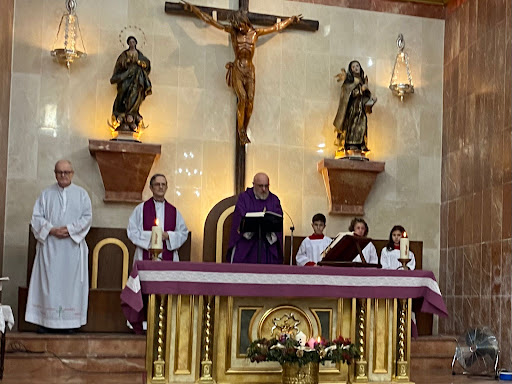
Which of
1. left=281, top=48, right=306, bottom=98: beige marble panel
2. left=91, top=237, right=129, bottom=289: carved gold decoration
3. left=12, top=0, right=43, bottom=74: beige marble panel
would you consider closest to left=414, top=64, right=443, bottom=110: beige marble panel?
left=281, top=48, right=306, bottom=98: beige marble panel

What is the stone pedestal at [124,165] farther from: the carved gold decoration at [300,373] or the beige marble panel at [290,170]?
the carved gold decoration at [300,373]

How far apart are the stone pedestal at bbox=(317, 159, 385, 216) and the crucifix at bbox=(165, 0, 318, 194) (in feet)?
3.55

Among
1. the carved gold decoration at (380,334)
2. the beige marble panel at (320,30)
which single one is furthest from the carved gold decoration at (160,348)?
the beige marble panel at (320,30)

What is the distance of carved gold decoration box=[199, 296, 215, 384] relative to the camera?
7156mm

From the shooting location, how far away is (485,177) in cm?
1011

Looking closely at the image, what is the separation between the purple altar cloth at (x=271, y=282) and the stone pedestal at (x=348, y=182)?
131 inches

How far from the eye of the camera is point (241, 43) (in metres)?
10.6

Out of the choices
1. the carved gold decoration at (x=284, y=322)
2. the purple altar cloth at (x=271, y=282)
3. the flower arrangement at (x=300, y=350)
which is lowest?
the flower arrangement at (x=300, y=350)

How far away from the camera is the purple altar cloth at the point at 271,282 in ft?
23.1

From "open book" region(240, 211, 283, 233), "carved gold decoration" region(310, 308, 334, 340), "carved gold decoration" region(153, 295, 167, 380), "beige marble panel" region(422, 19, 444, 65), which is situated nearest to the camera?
"carved gold decoration" region(153, 295, 167, 380)

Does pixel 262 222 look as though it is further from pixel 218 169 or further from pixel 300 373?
pixel 218 169

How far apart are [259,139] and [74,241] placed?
3.07m

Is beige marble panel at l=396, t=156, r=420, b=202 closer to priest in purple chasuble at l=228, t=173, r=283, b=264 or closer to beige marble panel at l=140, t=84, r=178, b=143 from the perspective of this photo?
priest in purple chasuble at l=228, t=173, r=283, b=264

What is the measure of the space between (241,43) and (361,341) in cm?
455
